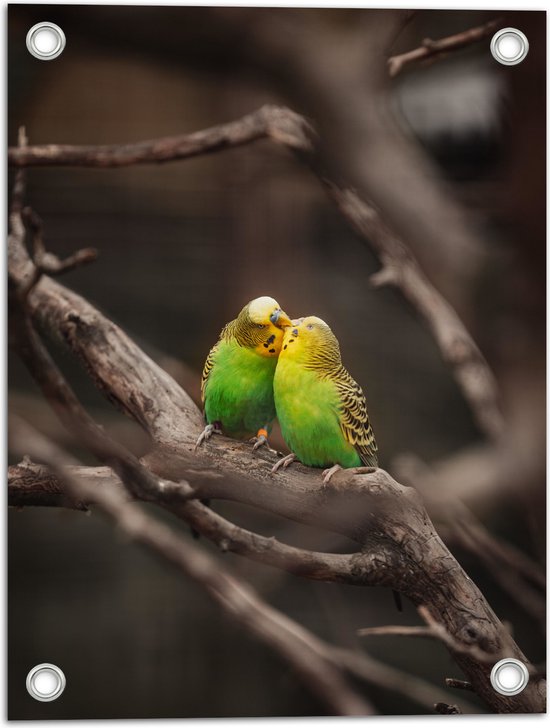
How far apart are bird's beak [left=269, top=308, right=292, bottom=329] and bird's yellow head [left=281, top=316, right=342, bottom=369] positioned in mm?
12

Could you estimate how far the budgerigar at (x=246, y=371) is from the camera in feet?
7.00

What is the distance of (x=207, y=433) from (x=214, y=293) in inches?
14.2

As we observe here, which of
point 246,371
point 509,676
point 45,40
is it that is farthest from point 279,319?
point 509,676

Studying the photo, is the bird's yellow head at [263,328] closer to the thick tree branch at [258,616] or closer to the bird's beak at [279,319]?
the bird's beak at [279,319]

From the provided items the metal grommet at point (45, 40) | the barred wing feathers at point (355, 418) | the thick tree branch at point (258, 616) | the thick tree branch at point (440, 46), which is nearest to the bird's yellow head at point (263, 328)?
the barred wing feathers at point (355, 418)

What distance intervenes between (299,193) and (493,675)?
133cm

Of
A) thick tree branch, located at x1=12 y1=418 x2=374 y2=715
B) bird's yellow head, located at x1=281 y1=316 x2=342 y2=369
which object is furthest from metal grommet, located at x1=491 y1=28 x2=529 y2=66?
thick tree branch, located at x1=12 y1=418 x2=374 y2=715

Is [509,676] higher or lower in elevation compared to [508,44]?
lower

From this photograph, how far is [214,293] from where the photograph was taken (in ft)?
7.12

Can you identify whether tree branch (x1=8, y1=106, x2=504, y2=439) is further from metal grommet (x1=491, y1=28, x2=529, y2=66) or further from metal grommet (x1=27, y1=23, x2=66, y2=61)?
metal grommet (x1=491, y1=28, x2=529, y2=66)

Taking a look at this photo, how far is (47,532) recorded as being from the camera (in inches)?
84.0

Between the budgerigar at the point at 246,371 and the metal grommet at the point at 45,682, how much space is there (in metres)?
0.69

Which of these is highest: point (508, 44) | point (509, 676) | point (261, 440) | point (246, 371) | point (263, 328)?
point (508, 44)

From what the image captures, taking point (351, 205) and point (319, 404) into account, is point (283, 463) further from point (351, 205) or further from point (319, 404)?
point (351, 205)
